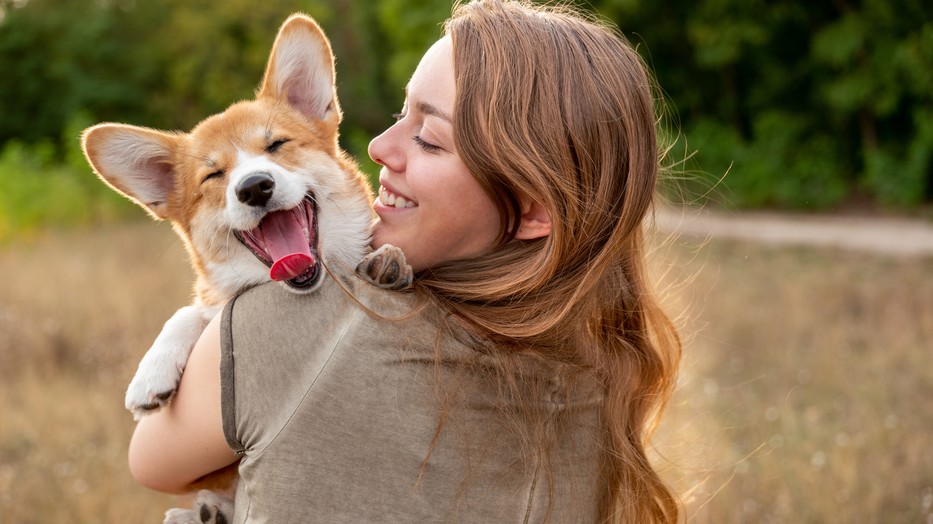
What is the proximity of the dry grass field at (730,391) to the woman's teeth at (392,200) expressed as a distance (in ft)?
3.04

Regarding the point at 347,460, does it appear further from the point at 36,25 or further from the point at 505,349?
the point at 36,25

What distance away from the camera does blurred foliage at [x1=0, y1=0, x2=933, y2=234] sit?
1522cm

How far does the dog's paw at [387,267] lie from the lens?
2049 mm

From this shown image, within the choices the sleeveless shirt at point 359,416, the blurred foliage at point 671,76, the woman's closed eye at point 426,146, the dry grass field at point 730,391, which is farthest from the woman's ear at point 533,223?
the blurred foliage at point 671,76

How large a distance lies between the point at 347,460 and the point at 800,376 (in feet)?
16.9

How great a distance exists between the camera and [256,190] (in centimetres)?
231

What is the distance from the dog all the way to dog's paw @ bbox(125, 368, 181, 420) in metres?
0.05

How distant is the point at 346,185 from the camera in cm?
260

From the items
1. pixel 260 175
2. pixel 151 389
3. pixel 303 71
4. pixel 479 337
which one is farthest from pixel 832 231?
pixel 151 389

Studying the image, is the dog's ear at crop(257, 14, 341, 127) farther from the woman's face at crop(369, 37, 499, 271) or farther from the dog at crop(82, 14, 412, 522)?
the woman's face at crop(369, 37, 499, 271)

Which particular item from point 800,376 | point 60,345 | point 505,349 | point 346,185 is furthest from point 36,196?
point 505,349

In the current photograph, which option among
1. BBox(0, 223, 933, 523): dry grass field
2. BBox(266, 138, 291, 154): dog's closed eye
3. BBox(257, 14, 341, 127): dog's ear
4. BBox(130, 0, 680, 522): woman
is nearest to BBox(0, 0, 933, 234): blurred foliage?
BBox(0, 223, 933, 523): dry grass field

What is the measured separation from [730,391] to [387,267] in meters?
4.53

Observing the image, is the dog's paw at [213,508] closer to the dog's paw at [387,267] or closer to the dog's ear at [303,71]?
the dog's paw at [387,267]
